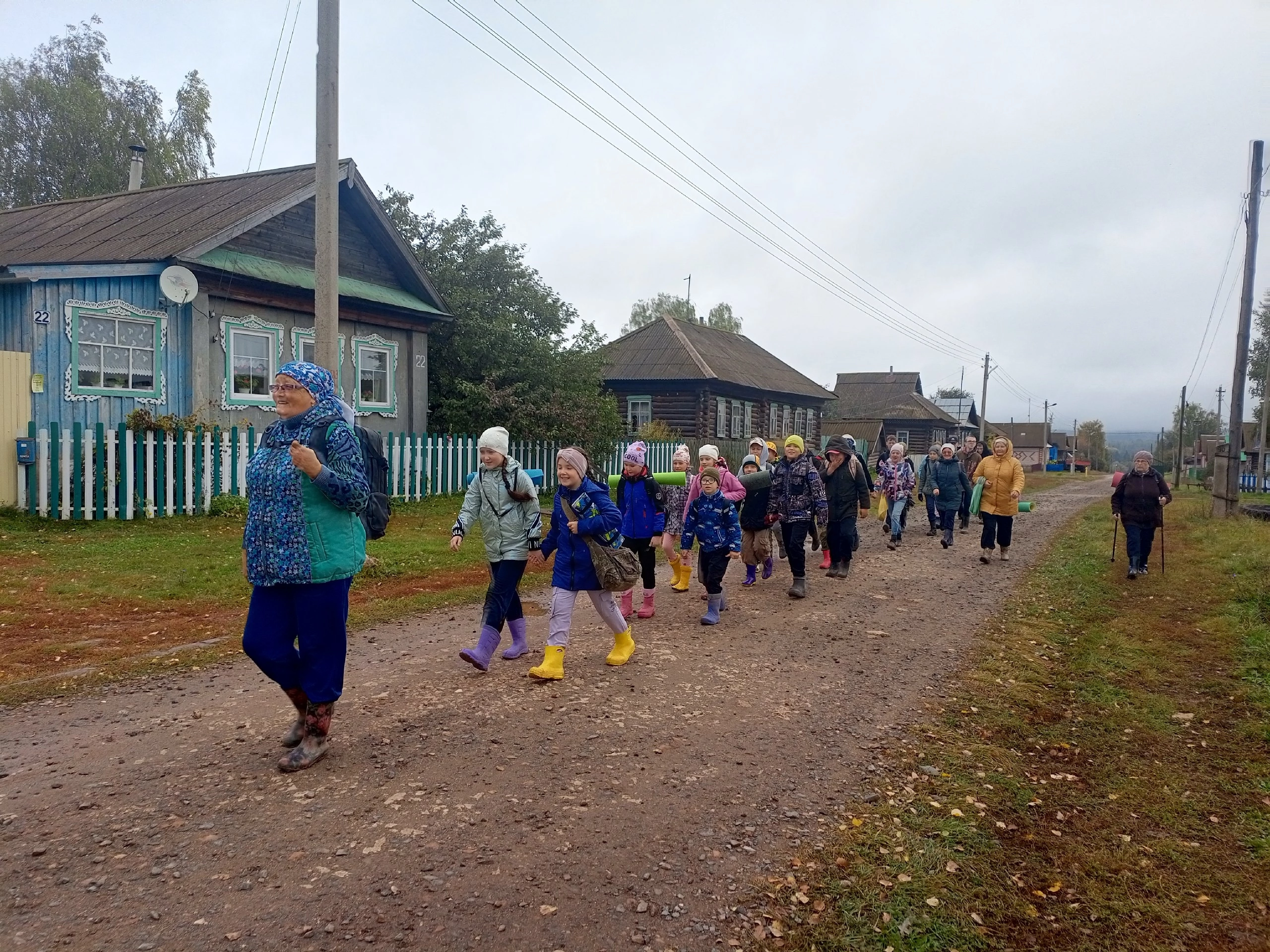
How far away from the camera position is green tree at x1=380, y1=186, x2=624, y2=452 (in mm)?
19328

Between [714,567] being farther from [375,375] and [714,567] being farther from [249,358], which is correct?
[375,375]

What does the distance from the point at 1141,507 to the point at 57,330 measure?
16.0m

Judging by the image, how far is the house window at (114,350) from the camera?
13.4 m

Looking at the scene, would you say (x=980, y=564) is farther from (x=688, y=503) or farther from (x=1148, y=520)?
(x=688, y=503)

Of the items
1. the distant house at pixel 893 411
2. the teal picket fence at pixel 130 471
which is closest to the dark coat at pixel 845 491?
the teal picket fence at pixel 130 471

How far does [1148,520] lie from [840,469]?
411 centimetres

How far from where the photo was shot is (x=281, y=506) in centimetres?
389

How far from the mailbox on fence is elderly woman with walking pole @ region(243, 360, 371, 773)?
947cm

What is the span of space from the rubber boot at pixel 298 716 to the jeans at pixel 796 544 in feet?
18.7

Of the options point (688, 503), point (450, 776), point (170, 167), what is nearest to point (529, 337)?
point (688, 503)

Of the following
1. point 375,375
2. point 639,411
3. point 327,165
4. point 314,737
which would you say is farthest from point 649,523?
point 639,411

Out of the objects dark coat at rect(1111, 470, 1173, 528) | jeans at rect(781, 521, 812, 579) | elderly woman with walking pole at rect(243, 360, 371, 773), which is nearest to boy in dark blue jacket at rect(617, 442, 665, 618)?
jeans at rect(781, 521, 812, 579)

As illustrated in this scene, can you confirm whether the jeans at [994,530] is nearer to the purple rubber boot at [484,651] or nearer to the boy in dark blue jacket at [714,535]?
the boy in dark blue jacket at [714,535]

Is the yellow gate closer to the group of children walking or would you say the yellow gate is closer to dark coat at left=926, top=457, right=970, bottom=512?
the group of children walking
